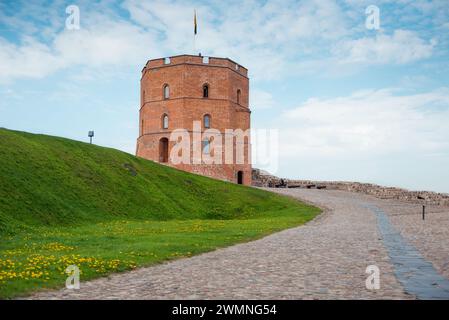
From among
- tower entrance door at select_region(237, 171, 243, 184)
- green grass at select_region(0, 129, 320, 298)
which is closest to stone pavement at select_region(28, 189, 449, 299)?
green grass at select_region(0, 129, 320, 298)

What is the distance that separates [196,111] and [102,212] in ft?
85.8

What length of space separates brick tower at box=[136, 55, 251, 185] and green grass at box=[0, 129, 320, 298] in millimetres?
10481

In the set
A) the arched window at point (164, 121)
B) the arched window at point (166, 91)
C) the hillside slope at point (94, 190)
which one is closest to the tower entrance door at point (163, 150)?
the arched window at point (164, 121)

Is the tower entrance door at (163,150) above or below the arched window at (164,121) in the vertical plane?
below

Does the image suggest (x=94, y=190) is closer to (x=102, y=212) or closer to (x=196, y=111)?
(x=102, y=212)

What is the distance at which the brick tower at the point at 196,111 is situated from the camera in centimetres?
5162

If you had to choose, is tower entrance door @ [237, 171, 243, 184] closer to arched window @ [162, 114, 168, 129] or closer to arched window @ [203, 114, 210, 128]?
arched window @ [203, 114, 210, 128]

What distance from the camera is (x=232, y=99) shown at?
2108 inches

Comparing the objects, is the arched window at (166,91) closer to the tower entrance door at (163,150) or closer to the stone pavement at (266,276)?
the tower entrance door at (163,150)

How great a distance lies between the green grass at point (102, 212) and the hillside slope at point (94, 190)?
0.07 meters

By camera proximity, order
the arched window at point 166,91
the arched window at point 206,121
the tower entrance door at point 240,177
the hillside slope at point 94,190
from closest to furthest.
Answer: the hillside slope at point 94,190 → the arched window at point 206,121 → the arched window at point 166,91 → the tower entrance door at point 240,177

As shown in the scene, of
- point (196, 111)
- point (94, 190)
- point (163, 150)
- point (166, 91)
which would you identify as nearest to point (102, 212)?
point (94, 190)

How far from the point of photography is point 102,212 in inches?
1083
